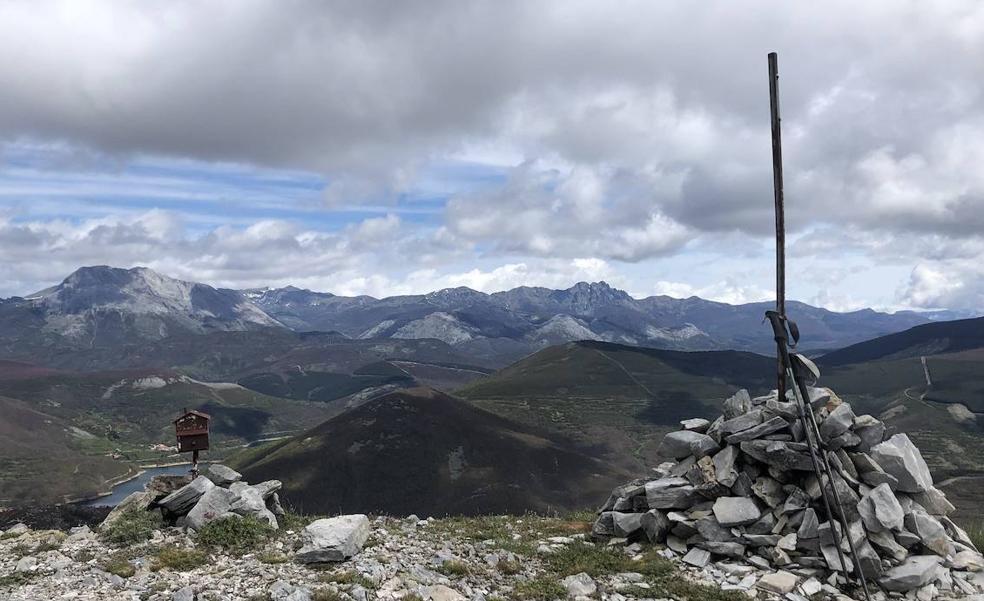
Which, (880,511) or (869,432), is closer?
(880,511)

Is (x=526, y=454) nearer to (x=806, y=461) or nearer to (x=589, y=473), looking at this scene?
(x=589, y=473)

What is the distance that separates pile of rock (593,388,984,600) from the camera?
1728 centimetres

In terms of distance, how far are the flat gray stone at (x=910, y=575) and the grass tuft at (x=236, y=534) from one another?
20.0 meters

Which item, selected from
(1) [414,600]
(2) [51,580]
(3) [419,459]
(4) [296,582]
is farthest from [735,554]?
(3) [419,459]

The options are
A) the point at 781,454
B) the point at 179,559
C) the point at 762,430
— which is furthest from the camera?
the point at 762,430

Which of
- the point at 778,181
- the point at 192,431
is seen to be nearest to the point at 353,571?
the point at 192,431

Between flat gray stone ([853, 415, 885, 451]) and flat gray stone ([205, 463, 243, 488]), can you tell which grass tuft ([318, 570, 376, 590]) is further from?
flat gray stone ([853, 415, 885, 451])

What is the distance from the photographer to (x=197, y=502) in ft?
69.4

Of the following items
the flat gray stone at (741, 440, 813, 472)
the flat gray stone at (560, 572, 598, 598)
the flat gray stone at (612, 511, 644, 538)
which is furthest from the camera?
the flat gray stone at (612, 511, 644, 538)

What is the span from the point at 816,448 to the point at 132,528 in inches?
944

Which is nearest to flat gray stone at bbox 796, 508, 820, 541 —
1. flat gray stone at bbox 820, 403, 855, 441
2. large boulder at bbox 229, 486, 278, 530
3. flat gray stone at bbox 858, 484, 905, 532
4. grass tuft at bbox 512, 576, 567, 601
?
flat gray stone at bbox 858, 484, 905, 532

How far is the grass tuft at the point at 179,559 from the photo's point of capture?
55.9ft

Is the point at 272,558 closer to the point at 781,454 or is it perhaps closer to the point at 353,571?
the point at 353,571

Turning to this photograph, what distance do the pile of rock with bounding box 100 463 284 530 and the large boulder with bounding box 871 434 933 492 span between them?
2198cm
